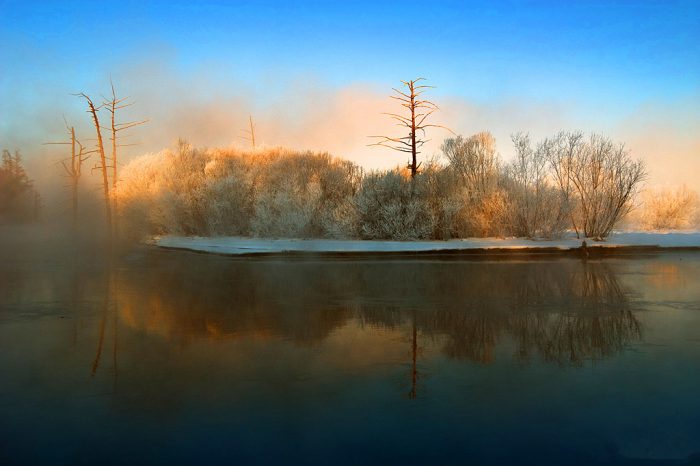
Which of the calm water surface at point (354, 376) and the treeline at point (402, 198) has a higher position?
the treeline at point (402, 198)

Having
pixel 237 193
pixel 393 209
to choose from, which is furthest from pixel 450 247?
pixel 237 193

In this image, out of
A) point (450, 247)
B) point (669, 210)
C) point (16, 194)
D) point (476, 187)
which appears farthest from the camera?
point (16, 194)

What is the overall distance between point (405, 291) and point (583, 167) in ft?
63.0

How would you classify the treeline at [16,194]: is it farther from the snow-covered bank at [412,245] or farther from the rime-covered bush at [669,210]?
the rime-covered bush at [669,210]

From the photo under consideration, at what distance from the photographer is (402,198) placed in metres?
29.1

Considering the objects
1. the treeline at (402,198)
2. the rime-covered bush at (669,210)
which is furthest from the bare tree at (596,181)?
the rime-covered bush at (669,210)

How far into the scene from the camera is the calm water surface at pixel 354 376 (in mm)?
A: 4336

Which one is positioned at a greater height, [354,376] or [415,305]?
[415,305]

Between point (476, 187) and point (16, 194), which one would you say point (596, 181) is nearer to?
point (476, 187)

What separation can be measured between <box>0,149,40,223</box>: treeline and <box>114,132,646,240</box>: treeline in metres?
49.4

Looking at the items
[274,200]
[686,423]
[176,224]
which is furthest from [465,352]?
[176,224]

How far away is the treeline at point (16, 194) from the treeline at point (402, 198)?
49.4 meters

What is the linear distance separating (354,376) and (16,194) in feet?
291

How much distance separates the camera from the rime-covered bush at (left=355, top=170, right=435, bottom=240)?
2833 cm
